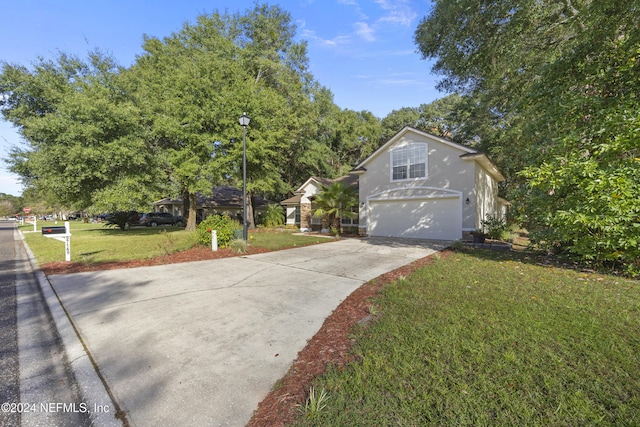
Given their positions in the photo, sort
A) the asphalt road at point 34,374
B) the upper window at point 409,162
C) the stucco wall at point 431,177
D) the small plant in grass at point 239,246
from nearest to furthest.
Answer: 1. the asphalt road at point 34,374
2. the small plant in grass at point 239,246
3. the stucco wall at point 431,177
4. the upper window at point 409,162

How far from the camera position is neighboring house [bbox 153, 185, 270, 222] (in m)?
31.4

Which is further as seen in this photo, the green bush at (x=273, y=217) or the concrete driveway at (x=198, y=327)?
the green bush at (x=273, y=217)

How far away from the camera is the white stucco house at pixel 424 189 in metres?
A: 13.2

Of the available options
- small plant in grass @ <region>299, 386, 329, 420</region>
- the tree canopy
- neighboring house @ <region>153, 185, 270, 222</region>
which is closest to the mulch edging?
small plant in grass @ <region>299, 386, 329, 420</region>

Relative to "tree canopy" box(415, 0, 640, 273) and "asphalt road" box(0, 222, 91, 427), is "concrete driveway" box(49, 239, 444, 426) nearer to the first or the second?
"asphalt road" box(0, 222, 91, 427)

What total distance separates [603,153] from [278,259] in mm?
8903

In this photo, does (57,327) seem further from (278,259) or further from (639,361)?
(639,361)

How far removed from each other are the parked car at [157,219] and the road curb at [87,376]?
87.9 feet

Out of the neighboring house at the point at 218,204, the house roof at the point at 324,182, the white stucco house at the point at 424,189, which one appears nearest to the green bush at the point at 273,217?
the house roof at the point at 324,182

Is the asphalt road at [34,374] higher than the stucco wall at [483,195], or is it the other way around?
the stucco wall at [483,195]

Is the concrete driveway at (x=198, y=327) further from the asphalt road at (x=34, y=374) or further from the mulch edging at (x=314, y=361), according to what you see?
the asphalt road at (x=34, y=374)

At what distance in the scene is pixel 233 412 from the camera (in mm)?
2254

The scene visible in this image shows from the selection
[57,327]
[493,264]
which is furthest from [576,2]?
[57,327]

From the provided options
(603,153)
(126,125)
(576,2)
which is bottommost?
(603,153)
